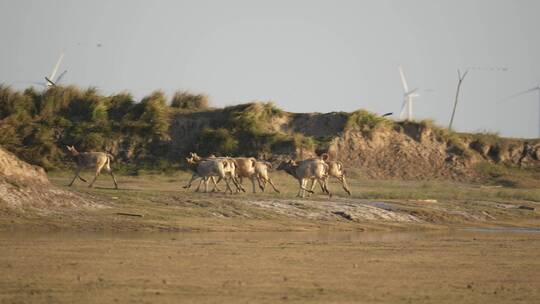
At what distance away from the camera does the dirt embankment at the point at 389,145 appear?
47188 millimetres

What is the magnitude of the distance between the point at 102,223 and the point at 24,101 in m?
22.9

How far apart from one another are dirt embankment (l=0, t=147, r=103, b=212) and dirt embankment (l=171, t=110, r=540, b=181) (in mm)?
18269

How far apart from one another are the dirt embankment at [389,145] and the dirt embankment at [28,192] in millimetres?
18269

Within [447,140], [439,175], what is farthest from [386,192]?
[447,140]

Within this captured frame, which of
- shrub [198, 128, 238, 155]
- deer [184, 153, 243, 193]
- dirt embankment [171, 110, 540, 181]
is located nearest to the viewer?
deer [184, 153, 243, 193]

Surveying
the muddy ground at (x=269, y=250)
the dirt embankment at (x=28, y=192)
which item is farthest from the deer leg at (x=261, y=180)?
the dirt embankment at (x=28, y=192)

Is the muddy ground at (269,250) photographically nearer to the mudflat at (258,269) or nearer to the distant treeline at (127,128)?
the mudflat at (258,269)

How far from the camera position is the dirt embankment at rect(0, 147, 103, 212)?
24969 millimetres

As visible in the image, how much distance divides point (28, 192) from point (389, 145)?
26.9m

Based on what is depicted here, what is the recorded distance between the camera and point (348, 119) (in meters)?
50.1

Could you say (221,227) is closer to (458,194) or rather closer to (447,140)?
(458,194)

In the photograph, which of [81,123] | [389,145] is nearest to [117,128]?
[81,123]

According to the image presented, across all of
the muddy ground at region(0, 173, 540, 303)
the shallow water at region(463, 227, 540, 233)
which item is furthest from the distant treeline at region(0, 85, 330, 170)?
the shallow water at region(463, 227, 540, 233)

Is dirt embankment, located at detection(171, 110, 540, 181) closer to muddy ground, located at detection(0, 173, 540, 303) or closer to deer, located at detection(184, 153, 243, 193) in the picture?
deer, located at detection(184, 153, 243, 193)
